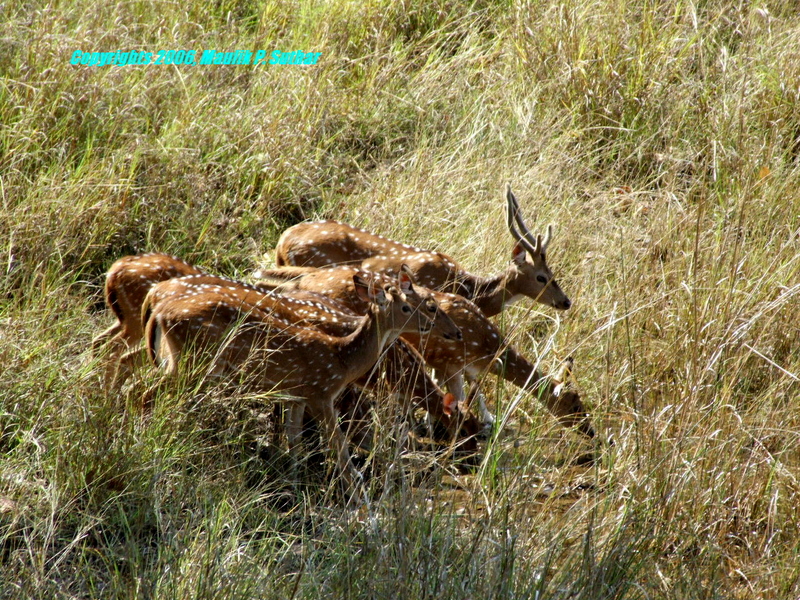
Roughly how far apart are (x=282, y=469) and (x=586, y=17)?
5.30 metres

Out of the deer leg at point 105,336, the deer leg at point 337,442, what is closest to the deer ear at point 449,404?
the deer leg at point 337,442

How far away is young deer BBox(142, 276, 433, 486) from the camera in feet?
16.7

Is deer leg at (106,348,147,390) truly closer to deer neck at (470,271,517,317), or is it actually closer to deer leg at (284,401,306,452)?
deer leg at (284,401,306,452)

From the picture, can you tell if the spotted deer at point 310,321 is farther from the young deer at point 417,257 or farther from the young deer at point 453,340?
the young deer at point 417,257

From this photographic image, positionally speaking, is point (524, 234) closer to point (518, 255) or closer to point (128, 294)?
point (518, 255)

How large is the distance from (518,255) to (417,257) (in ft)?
2.30

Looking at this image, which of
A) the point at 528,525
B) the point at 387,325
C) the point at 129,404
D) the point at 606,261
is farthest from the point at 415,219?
the point at 528,525

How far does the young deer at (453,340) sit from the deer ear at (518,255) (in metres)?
0.72

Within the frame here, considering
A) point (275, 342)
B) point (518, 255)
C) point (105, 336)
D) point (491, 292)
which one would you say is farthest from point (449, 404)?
point (105, 336)

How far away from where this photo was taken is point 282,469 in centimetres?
510

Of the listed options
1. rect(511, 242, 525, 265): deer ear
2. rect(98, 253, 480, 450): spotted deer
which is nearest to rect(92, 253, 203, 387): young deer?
rect(98, 253, 480, 450): spotted deer

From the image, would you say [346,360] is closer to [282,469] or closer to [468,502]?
[282,469]

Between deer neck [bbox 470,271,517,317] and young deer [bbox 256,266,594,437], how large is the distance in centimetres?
59

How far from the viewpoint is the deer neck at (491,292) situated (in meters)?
6.97
